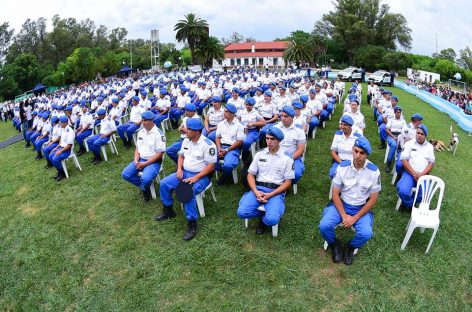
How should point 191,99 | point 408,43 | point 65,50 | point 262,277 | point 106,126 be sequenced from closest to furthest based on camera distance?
point 262,277
point 106,126
point 191,99
point 408,43
point 65,50

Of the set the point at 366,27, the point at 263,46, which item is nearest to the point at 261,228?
the point at 366,27

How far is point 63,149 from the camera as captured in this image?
739 centimetres

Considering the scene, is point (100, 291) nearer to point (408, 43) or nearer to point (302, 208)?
point (302, 208)

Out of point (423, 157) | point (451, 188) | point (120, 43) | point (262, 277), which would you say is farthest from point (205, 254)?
point (120, 43)

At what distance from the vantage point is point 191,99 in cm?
1098

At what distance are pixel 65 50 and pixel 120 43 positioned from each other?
17.4m

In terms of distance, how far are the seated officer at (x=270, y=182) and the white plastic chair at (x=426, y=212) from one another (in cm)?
158

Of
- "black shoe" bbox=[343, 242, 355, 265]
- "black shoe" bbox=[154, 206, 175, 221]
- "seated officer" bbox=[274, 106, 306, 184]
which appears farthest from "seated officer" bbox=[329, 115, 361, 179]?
"black shoe" bbox=[154, 206, 175, 221]

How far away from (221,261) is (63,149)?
5.13 meters

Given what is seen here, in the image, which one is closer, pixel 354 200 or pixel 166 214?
pixel 354 200

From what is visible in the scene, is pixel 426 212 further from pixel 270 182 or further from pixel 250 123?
pixel 250 123

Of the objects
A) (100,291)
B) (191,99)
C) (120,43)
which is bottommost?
(100,291)

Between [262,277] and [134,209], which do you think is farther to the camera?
[134,209]

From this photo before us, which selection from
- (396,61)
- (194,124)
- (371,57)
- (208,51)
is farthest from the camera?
(371,57)
